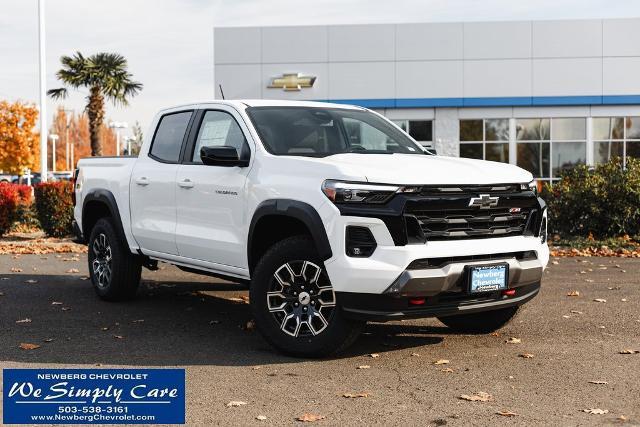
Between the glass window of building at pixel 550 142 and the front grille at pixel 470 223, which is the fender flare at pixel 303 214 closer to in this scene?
the front grille at pixel 470 223

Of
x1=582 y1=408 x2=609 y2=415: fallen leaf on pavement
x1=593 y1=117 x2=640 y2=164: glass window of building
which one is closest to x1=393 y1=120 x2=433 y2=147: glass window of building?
x1=593 y1=117 x2=640 y2=164: glass window of building

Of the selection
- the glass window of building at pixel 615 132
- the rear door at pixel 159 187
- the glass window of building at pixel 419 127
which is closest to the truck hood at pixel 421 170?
the rear door at pixel 159 187

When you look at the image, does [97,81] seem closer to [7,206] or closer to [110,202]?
[7,206]

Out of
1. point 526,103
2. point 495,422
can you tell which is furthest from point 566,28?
point 495,422

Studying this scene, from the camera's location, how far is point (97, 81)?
3234 centimetres

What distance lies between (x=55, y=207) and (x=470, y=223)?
41.4 feet

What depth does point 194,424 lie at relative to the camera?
4656 mm

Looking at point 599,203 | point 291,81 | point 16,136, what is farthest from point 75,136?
point 599,203

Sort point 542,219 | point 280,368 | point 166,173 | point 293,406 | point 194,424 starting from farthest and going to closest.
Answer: point 166,173 < point 542,219 < point 280,368 < point 293,406 < point 194,424

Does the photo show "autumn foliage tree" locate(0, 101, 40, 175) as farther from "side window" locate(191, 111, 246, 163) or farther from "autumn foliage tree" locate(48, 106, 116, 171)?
"autumn foliage tree" locate(48, 106, 116, 171)

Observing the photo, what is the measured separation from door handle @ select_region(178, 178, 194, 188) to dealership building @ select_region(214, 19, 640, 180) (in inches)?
911

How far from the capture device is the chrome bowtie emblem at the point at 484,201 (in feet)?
19.4

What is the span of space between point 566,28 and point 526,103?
310cm

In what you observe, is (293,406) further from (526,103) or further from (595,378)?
(526,103)
